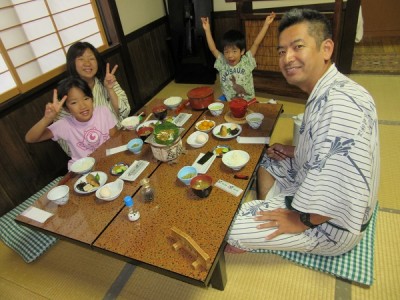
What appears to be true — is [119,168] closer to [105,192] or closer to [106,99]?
[105,192]

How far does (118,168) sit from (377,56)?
5.20 meters

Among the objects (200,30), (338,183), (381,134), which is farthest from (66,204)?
(200,30)

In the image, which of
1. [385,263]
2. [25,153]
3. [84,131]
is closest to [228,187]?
[385,263]

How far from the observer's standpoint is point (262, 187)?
7.91 ft

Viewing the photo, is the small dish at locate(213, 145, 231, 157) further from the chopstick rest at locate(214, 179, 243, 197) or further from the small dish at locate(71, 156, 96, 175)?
the small dish at locate(71, 156, 96, 175)

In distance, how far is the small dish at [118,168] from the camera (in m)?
2.08

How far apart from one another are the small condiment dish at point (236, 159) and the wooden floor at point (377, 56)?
3695 millimetres

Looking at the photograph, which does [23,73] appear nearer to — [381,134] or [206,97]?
[206,97]

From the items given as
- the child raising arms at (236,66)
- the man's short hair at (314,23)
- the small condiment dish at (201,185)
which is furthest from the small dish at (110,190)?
the child raising arms at (236,66)

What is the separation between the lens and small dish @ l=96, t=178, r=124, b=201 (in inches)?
72.7

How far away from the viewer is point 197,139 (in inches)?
88.9

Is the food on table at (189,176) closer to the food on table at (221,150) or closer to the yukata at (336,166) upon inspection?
the food on table at (221,150)

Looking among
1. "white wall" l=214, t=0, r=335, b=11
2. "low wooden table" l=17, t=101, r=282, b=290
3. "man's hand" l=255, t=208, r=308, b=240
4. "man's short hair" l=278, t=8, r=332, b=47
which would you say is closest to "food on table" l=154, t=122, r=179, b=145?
"low wooden table" l=17, t=101, r=282, b=290

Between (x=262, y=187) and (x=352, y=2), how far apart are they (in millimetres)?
3441
